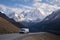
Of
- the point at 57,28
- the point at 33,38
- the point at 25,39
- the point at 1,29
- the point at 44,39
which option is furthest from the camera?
the point at 1,29

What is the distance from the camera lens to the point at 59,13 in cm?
7194

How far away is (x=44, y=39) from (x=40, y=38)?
234cm

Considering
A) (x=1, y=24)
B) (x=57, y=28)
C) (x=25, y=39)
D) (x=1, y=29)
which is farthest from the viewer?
(x=1, y=24)

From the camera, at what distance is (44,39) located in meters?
46.8

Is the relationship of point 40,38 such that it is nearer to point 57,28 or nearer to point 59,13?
point 57,28

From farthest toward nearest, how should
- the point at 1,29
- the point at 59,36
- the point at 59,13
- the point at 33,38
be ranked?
1. the point at 1,29
2. the point at 59,13
3. the point at 59,36
4. the point at 33,38

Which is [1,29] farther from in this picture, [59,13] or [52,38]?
[52,38]

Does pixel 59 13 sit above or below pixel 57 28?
above

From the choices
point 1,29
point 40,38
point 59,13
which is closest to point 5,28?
point 1,29

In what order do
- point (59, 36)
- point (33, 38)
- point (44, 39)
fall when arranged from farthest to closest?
point (59, 36)
point (44, 39)
point (33, 38)

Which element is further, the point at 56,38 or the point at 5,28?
the point at 5,28

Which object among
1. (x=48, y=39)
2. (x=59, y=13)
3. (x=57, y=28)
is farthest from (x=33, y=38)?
(x=59, y=13)

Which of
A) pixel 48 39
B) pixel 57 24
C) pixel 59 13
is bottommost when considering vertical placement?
pixel 48 39

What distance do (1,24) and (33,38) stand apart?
51.7 metres
